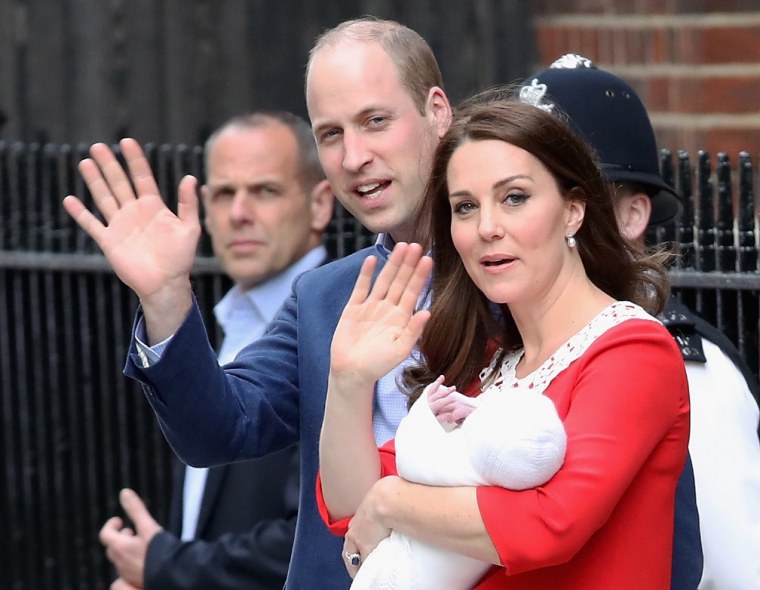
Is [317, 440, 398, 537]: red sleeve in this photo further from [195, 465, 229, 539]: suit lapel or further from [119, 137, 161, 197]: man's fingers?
[195, 465, 229, 539]: suit lapel

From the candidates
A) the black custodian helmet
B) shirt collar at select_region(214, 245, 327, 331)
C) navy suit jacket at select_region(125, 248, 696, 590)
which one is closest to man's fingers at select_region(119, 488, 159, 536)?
shirt collar at select_region(214, 245, 327, 331)

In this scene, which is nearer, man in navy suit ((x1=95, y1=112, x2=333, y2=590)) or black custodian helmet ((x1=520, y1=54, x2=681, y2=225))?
black custodian helmet ((x1=520, y1=54, x2=681, y2=225))

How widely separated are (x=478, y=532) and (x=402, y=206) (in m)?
0.91

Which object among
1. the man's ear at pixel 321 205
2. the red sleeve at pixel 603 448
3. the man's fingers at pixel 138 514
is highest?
the man's ear at pixel 321 205

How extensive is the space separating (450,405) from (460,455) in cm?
13

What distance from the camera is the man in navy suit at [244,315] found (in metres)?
4.22

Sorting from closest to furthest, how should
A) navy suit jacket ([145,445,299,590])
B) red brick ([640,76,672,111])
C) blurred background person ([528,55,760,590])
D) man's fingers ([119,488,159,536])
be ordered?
blurred background person ([528,55,760,590]), navy suit jacket ([145,445,299,590]), man's fingers ([119,488,159,536]), red brick ([640,76,672,111])

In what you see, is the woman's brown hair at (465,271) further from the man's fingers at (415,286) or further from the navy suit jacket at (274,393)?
the navy suit jacket at (274,393)

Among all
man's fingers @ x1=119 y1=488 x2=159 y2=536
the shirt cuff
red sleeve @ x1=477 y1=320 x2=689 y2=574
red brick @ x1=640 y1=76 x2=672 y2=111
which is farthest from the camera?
red brick @ x1=640 y1=76 x2=672 y2=111

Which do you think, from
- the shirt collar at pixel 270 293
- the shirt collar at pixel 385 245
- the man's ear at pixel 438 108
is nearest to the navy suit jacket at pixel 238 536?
the shirt collar at pixel 270 293

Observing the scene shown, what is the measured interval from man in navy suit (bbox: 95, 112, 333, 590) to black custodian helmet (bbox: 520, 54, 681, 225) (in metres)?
1.32

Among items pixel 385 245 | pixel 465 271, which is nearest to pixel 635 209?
pixel 385 245

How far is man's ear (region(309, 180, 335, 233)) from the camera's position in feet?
15.3

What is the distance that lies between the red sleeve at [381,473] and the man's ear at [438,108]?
2.50 ft
